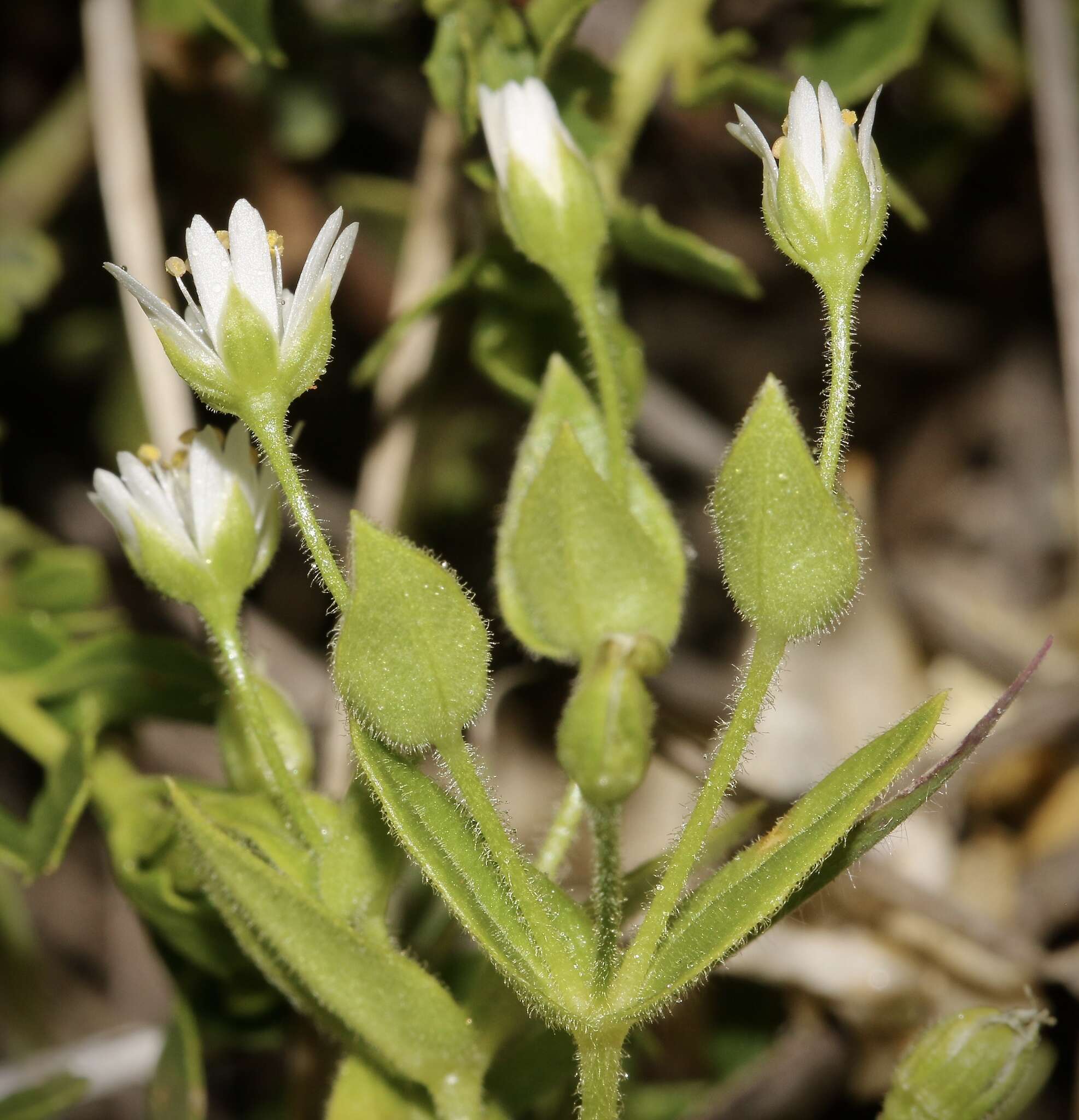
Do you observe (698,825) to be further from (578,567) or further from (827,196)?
(827,196)

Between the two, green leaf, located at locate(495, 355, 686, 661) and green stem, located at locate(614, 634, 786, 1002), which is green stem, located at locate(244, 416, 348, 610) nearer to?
green leaf, located at locate(495, 355, 686, 661)

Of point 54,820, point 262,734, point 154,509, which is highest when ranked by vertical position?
point 154,509

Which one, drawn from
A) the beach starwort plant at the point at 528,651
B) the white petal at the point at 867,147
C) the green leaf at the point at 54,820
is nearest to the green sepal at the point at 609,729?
the beach starwort plant at the point at 528,651

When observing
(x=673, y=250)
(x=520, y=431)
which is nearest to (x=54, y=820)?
(x=673, y=250)

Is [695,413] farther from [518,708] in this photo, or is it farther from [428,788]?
[428,788]

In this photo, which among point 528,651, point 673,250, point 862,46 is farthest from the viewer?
point 862,46

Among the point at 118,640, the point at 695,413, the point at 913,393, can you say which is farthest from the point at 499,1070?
the point at 913,393

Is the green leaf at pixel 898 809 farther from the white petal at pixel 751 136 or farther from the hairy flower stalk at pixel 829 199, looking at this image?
the white petal at pixel 751 136
